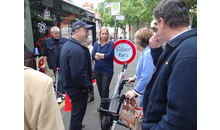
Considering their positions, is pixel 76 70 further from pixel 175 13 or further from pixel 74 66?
pixel 175 13

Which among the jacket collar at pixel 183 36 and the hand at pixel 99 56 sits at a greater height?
the jacket collar at pixel 183 36

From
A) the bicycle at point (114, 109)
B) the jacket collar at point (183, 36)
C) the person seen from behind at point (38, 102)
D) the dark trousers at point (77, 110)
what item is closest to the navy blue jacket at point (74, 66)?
the dark trousers at point (77, 110)

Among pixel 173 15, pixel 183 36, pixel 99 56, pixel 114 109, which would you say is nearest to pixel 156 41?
pixel 173 15

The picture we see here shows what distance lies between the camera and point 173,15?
43.3 inches

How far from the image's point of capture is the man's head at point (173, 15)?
109 cm

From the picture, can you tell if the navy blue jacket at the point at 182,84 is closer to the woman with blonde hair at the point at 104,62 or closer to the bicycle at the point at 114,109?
the bicycle at the point at 114,109

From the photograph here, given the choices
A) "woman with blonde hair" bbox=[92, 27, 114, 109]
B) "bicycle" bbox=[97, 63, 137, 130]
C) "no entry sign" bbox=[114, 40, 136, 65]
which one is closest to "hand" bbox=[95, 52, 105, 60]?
"woman with blonde hair" bbox=[92, 27, 114, 109]

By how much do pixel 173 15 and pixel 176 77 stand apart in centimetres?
50

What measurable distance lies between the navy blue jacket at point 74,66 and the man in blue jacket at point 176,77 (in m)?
1.41
